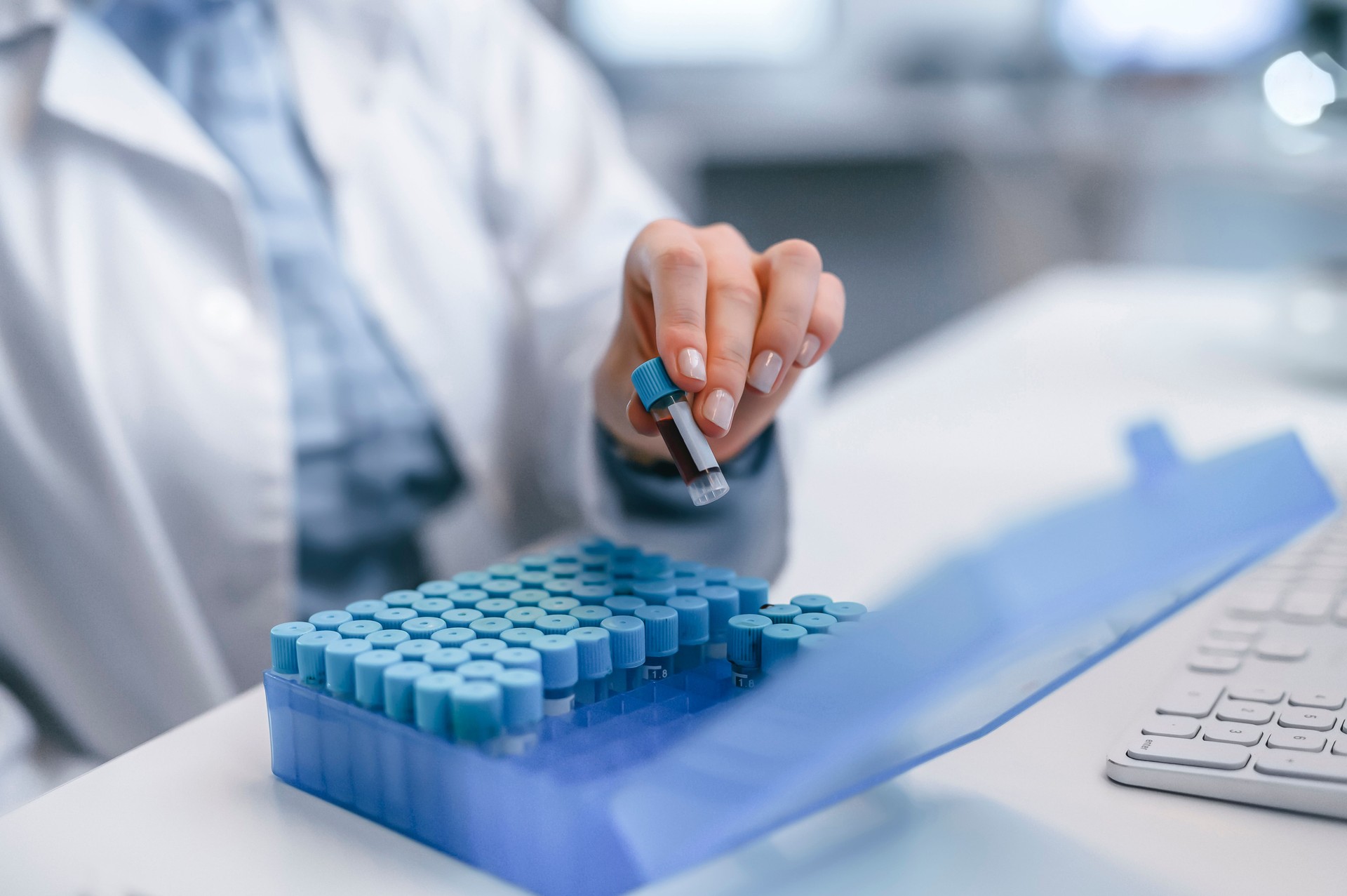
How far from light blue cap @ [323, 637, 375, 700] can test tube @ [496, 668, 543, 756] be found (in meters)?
0.05

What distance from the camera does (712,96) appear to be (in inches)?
106

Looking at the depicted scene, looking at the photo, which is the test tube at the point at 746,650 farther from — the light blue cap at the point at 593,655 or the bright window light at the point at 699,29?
the bright window light at the point at 699,29

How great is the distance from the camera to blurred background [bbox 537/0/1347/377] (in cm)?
236

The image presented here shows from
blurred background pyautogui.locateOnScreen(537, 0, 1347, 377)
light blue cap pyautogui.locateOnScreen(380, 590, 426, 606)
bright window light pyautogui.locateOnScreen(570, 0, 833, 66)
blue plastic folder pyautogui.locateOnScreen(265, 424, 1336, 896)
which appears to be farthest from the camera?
bright window light pyautogui.locateOnScreen(570, 0, 833, 66)

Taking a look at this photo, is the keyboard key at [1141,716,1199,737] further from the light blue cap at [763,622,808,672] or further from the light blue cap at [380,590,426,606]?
the light blue cap at [380,590,426,606]

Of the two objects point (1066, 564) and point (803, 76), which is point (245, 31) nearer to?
point (1066, 564)

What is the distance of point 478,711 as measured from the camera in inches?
10.9

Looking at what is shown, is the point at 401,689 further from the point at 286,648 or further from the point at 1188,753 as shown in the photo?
the point at 1188,753

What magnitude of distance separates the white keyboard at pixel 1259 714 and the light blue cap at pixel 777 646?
11 cm

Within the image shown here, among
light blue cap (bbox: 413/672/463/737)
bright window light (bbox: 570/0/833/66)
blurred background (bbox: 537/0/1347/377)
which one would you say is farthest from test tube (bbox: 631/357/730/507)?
bright window light (bbox: 570/0/833/66)

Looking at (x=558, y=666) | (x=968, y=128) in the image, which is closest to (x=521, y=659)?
(x=558, y=666)

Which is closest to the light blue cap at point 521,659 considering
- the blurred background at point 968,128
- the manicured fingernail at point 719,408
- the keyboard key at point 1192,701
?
the manicured fingernail at point 719,408

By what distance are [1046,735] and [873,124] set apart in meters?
2.23

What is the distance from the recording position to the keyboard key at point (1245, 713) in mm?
335
